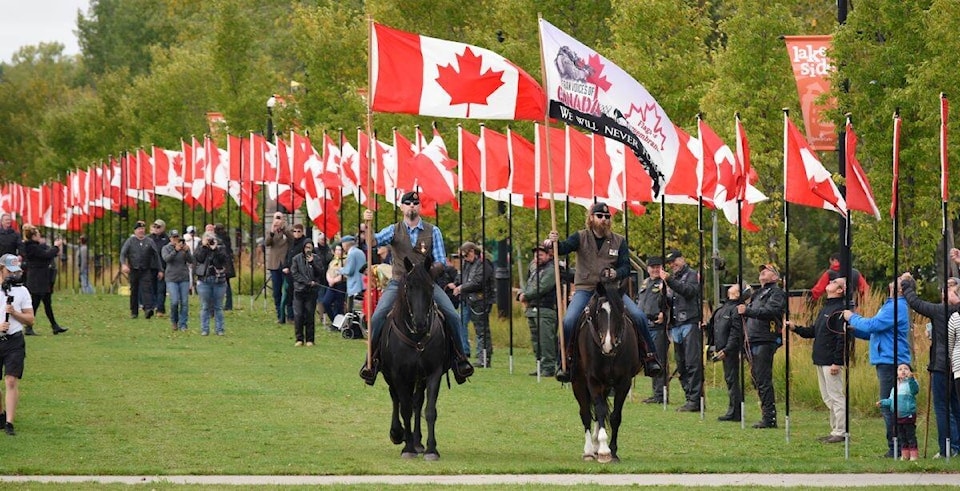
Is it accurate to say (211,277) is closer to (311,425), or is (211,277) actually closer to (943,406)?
(311,425)

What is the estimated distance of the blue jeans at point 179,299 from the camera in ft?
107

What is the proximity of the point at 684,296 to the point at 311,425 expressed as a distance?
5.79 m

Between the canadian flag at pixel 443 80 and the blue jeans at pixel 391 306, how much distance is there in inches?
106

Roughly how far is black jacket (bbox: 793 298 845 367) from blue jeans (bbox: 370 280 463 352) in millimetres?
4427

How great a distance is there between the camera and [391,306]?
1698 centimetres

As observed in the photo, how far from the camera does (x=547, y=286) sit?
978 inches

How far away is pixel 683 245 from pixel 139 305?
1425 cm

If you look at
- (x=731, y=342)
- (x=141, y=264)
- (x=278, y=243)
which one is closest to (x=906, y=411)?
(x=731, y=342)

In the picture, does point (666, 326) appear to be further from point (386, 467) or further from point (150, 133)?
point (150, 133)

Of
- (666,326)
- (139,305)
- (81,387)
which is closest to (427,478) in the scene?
(666,326)

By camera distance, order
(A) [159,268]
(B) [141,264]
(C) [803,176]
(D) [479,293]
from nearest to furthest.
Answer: (C) [803,176] → (D) [479,293] → (B) [141,264] → (A) [159,268]

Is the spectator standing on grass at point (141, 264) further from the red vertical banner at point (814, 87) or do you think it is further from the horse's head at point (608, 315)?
the horse's head at point (608, 315)

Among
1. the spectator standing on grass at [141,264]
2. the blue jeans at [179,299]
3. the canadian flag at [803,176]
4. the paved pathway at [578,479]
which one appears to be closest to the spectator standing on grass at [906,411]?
the paved pathway at [578,479]

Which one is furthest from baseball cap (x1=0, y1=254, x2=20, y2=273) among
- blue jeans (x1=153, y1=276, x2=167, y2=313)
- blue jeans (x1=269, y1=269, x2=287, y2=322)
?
blue jeans (x1=153, y1=276, x2=167, y2=313)
